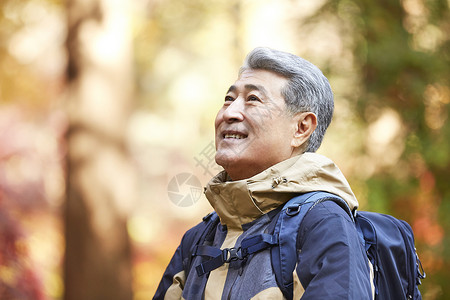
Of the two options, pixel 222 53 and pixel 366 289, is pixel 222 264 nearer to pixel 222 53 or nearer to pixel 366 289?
pixel 366 289

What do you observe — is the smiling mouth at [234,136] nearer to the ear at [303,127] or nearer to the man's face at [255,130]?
the man's face at [255,130]

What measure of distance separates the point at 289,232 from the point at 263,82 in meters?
0.70

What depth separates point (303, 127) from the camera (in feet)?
7.70

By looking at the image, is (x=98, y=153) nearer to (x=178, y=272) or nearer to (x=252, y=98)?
(x=178, y=272)

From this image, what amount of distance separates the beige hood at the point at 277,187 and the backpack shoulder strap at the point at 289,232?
0.16 ft

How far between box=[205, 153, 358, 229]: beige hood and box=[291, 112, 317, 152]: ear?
0.16 m

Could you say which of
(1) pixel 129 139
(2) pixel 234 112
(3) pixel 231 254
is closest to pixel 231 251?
(3) pixel 231 254

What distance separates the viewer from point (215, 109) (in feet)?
40.8

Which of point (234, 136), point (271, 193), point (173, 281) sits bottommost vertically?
point (173, 281)

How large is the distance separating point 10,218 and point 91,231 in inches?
43.8

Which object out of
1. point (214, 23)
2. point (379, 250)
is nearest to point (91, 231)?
point (379, 250)

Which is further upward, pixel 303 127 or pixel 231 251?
pixel 303 127

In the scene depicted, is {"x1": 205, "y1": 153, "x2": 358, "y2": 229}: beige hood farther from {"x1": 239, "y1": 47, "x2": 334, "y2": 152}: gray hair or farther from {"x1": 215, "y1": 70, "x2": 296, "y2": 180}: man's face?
{"x1": 239, "y1": 47, "x2": 334, "y2": 152}: gray hair

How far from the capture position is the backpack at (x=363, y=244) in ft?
6.20
